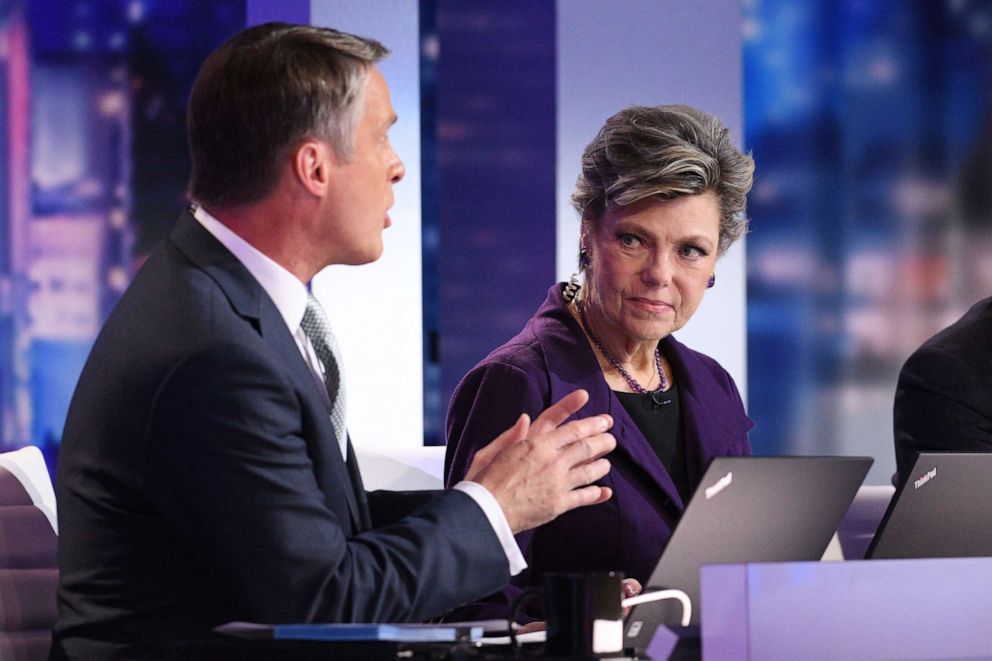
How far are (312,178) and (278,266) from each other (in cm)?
12

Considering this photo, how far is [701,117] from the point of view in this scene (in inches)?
92.1

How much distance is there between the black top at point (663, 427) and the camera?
2287mm

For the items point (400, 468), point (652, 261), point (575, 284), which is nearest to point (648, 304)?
point (652, 261)

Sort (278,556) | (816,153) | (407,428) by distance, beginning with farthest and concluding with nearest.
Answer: (816,153), (407,428), (278,556)

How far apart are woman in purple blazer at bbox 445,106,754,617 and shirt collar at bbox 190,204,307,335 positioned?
652mm

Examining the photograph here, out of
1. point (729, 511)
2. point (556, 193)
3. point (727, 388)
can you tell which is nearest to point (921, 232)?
point (556, 193)

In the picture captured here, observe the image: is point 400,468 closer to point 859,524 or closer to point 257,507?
point 859,524

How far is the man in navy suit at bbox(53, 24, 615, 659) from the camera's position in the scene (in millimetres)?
1339

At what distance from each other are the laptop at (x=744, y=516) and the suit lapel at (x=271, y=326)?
1.28ft

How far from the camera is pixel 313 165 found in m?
1.57

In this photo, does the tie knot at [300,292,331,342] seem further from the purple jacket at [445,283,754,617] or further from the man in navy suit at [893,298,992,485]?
the man in navy suit at [893,298,992,485]

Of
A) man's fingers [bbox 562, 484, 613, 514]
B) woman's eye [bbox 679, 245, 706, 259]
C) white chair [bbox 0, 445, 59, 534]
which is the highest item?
woman's eye [bbox 679, 245, 706, 259]

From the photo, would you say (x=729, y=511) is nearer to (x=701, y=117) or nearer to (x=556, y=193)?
(x=701, y=117)

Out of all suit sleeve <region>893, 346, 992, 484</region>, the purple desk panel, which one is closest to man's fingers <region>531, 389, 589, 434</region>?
the purple desk panel
